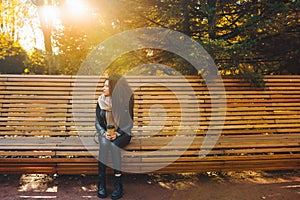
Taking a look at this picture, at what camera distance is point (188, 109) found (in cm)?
436

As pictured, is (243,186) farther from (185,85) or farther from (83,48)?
(83,48)

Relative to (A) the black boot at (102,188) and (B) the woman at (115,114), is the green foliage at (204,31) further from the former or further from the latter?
(A) the black boot at (102,188)

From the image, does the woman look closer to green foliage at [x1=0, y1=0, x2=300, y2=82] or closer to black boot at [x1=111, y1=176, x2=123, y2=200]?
black boot at [x1=111, y1=176, x2=123, y2=200]

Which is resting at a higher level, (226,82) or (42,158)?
(226,82)

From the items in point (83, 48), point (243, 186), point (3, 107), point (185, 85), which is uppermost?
point (83, 48)

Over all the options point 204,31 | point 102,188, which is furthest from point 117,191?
point 204,31

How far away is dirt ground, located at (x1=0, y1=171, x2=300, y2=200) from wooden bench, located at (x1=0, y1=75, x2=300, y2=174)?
0.20 meters

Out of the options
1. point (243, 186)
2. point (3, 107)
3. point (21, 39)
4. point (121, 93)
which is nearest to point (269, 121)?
point (243, 186)

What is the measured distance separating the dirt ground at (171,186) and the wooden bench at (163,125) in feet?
0.65

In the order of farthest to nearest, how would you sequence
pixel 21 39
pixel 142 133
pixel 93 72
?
pixel 21 39
pixel 93 72
pixel 142 133

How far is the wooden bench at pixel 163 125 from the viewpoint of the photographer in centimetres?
361

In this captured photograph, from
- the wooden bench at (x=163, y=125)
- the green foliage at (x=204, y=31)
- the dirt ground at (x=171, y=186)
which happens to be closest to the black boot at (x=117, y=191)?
the dirt ground at (x=171, y=186)

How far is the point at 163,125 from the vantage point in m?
4.25

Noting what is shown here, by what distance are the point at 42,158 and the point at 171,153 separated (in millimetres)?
1627
